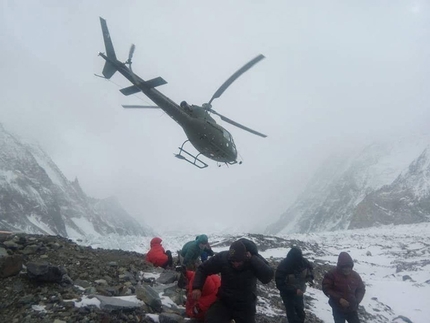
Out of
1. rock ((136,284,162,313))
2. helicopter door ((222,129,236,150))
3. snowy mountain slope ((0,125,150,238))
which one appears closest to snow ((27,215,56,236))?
snowy mountain slope ((0,125,150,238))

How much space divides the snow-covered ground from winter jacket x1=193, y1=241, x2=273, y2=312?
12.0 feet

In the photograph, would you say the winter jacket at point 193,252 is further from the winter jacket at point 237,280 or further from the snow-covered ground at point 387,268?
the winter jacket at point 237,280

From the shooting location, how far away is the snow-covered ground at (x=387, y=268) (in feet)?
41.1

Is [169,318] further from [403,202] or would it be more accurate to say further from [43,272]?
[403,202]

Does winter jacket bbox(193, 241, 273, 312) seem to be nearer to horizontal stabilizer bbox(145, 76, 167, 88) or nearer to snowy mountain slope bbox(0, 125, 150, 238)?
horizontal stabilizer bbox(145, 76, 167, 88)

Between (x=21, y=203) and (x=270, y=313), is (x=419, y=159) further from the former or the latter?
(x=21, y=203)

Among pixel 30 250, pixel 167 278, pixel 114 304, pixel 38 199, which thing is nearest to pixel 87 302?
pixel 114 304

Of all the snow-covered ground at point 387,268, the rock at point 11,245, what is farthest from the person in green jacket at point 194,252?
the rock at point 11,245

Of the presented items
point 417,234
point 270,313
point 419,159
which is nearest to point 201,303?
point 270,313

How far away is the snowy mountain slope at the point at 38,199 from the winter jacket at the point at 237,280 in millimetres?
112906

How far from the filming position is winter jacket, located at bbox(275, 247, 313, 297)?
7.19 metres

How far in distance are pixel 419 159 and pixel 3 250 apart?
11021cm

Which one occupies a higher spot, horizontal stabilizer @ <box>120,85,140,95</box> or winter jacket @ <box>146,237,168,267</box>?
horizontal stabilizer @ <box>120,85,140,95</box>

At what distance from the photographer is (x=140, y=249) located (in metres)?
24.5
